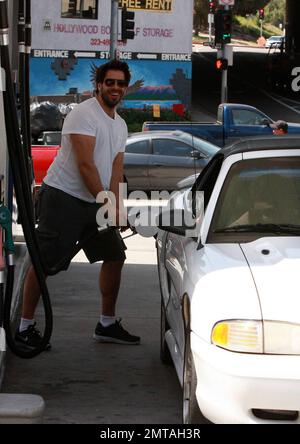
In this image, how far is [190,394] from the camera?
5.14 meters

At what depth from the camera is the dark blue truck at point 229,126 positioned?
23.3 metres

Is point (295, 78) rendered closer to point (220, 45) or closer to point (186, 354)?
point (220, 45)

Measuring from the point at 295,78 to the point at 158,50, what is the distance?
13574 mm

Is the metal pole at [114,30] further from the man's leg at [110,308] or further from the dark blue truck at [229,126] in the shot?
the man's leg at [110,308]

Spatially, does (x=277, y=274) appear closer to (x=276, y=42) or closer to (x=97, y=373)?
(x=97, y=373)

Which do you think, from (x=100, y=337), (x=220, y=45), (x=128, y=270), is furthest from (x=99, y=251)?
(x=220, y=45)

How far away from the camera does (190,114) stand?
43.2 meters

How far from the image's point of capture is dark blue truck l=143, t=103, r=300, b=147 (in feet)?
76.3

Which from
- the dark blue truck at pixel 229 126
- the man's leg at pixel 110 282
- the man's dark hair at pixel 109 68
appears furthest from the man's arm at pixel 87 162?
the dark blue truck at pixel 229 126

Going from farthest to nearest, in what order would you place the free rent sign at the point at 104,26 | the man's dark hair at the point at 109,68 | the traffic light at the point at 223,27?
the free rent sign at the point at 104,26
the traffic light at the point at 223,27
the man's dark hair at the point at 109,68

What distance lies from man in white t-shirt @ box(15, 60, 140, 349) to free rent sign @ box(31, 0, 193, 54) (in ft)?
110

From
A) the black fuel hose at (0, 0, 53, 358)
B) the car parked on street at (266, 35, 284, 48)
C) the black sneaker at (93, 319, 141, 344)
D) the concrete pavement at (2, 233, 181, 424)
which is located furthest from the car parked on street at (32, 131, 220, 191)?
the car parked on street at (266, 35, 284, 48)

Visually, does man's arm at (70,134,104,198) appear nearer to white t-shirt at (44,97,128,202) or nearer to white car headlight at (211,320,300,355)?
white t-shirt at (44,97,128,202)

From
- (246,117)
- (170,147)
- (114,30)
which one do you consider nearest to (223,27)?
(114,30)
